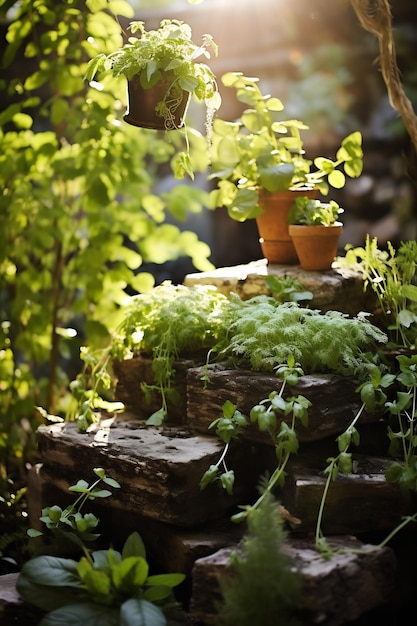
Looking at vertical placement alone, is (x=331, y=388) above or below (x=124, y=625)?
above

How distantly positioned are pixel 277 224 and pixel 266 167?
27 cm

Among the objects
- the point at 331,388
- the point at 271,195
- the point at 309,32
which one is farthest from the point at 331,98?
the point at 331,388

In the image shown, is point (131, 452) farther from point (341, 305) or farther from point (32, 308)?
point (32, 308)

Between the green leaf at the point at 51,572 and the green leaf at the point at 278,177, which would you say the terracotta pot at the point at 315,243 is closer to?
the green leaf at the point at 278,177

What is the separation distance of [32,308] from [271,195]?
141 centimetres

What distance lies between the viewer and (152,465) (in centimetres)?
233

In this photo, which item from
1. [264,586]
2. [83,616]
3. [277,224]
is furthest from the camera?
[277,224]

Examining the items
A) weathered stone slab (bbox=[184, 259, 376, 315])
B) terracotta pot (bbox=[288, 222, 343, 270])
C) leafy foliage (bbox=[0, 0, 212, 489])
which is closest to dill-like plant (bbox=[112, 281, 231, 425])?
weathered stone slab (bbox=[184, 259, 376, 315])

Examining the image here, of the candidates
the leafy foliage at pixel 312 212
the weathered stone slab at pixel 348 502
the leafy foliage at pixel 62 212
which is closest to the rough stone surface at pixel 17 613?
the weathered stone slab at pixel 348 502

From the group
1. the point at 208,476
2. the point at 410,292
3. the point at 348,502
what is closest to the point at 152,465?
the point at 208,476

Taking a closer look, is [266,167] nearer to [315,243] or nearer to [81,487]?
[315,243]

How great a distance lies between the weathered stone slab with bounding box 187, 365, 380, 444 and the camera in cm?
229

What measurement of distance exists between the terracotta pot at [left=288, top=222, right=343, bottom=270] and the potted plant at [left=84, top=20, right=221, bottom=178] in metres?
0.61

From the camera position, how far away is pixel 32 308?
12.0 feet
